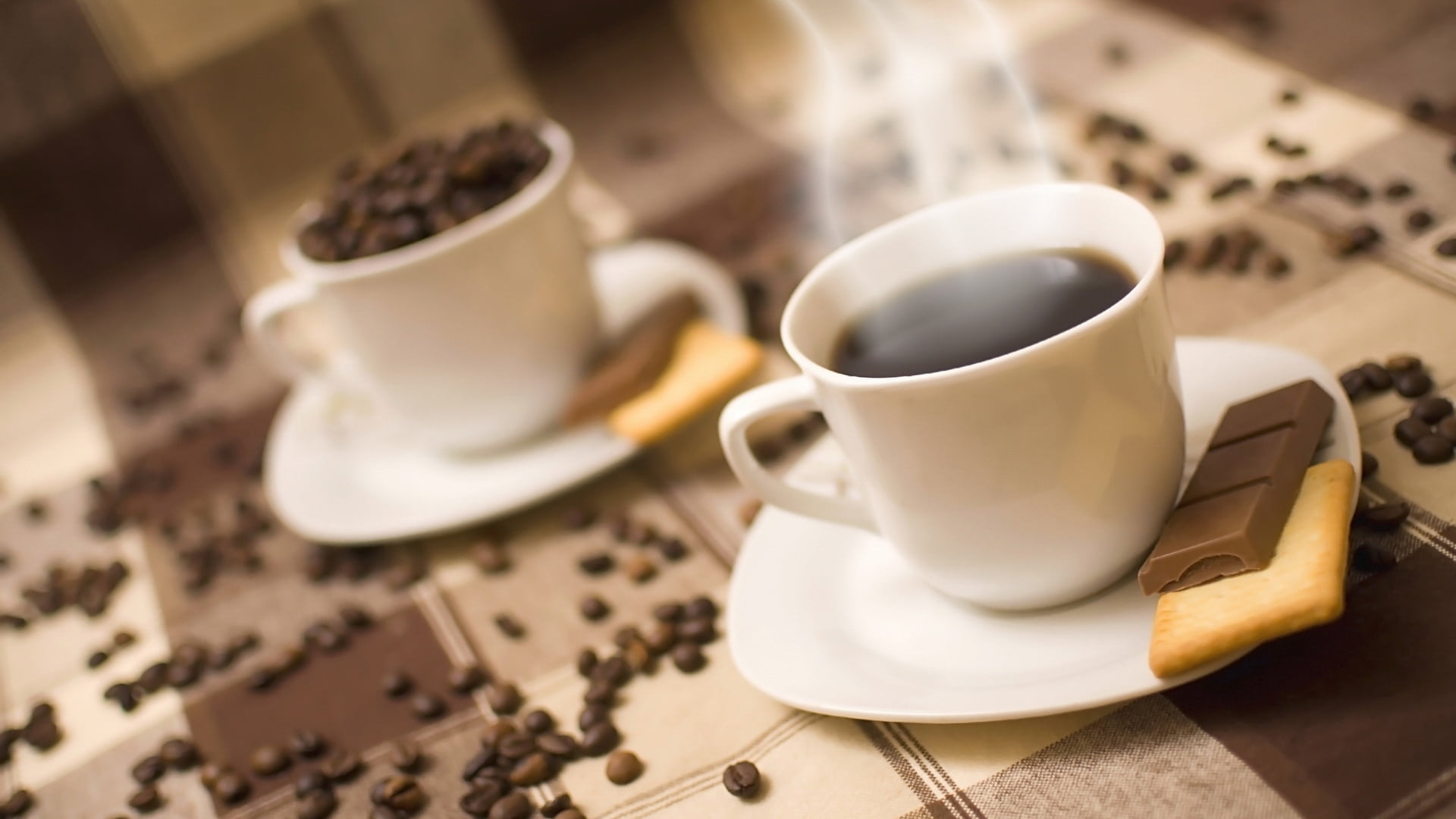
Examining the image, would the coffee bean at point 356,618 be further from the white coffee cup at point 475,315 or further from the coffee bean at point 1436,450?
the coffee bean at point 1436,450

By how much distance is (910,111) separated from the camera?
2.08m

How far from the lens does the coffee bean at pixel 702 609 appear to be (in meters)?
1.13

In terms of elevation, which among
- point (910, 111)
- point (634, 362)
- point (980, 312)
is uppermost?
point (980, 312)

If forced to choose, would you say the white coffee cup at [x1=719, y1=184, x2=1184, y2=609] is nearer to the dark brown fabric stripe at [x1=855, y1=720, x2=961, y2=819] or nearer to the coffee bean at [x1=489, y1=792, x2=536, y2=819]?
the dark brown fabric stripe at [x1=855, y1=720, x2=961, y2=819]

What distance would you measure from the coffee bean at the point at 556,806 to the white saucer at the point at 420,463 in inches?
16.8

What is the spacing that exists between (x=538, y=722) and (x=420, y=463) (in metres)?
0.52

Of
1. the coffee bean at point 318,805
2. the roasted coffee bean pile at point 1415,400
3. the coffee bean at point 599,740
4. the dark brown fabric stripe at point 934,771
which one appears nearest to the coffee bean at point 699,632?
the coffee bean at point 599,740

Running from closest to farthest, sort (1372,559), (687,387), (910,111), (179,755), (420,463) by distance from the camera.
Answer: (1372,559), (179,755), (687,387), (420,463), (910,111)

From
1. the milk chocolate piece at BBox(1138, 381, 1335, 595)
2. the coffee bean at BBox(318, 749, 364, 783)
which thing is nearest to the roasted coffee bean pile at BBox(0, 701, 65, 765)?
the coffee bean at BBox(318, 749, 364, 783)

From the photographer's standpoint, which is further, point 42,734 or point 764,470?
point 42,734

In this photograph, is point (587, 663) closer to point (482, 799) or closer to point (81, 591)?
point (482, 799)

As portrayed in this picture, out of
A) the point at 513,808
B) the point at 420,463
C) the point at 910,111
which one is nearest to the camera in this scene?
the point at 513,808

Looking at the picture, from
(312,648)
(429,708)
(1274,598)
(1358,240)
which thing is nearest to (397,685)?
(429,708)

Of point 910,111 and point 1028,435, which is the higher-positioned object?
point 1028,435
